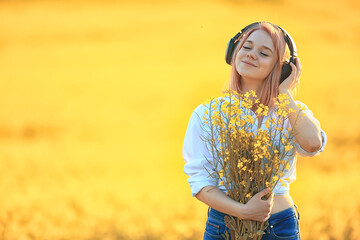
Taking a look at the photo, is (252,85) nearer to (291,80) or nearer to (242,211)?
(291,80)

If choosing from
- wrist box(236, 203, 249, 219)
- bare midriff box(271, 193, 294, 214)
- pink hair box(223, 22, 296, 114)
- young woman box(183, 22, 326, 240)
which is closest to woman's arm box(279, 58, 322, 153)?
young woman box(183, 22, 326, 240)

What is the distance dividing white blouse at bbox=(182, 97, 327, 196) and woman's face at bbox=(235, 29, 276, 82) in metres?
0.22

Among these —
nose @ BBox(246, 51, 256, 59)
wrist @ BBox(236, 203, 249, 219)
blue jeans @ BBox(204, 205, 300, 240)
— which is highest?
nose @ BBox(246, 51, 256, 59)

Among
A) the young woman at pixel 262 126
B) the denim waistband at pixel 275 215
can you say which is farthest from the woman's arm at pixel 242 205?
the denim waistband at pixel 275 215

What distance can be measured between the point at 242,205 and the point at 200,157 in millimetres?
307

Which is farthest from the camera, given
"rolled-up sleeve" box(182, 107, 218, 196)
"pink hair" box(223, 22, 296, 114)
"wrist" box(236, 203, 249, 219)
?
"pink hair" box(223, 22, 296, 114)

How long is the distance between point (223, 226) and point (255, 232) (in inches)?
6.8

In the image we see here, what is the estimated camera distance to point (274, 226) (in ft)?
10.4

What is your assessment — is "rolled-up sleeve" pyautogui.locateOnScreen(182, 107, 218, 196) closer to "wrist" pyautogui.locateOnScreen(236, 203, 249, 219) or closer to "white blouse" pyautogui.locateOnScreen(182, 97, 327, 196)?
"white blouse" pyautogui.locateOnScreen(182, 97, 327, 196)

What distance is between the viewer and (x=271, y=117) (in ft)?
10.5

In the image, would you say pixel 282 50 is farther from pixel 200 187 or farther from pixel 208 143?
pixel 200 187

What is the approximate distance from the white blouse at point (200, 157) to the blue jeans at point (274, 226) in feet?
0.37

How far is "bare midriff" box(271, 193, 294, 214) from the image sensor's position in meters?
3.17

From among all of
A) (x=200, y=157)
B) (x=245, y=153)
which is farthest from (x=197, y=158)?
(x=245, y=153)
